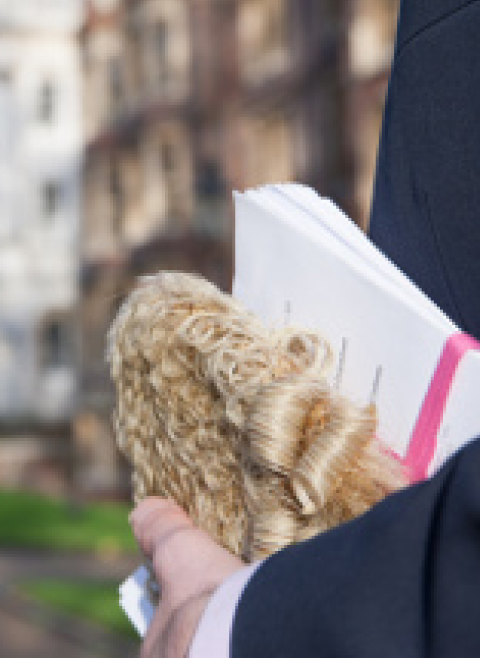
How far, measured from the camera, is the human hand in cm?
116

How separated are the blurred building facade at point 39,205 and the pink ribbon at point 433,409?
27637 mm

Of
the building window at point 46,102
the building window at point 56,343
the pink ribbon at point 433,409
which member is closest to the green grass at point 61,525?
the building window at point 56,343

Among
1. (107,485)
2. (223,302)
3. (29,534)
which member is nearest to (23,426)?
(107,485)

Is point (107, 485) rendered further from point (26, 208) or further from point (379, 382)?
point (379, 382)

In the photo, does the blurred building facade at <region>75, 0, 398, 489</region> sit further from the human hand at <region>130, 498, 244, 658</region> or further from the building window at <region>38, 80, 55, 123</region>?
the human hand at <region>130, 498, 244, 658</region>

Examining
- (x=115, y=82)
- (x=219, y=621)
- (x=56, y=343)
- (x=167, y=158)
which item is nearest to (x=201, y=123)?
(x=167, y=158)

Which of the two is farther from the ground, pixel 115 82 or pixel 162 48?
pixel 162 48

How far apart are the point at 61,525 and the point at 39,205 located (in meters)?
11.5

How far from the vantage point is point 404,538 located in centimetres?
101

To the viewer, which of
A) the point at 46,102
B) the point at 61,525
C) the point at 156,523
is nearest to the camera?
the point at 156,523

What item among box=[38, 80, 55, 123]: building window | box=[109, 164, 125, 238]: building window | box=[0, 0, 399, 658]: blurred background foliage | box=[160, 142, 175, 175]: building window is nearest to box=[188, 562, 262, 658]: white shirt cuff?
box=[0, 0, 399, 658]: blurred background foliage

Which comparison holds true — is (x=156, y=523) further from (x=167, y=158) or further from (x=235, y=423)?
(x=167, y=158)

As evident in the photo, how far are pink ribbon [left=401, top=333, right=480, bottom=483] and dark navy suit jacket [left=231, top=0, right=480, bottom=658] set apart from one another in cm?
7

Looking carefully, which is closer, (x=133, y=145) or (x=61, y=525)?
(x=61, y=525)
